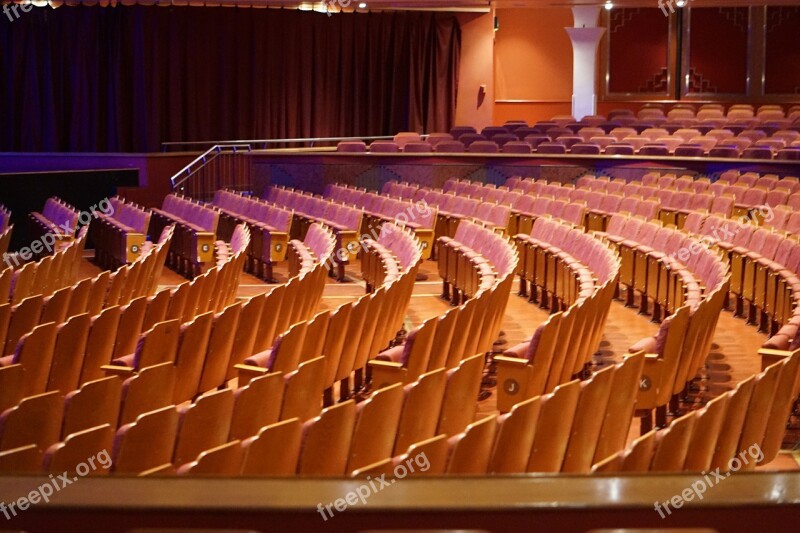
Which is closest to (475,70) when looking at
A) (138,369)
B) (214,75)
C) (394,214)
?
(214,75)

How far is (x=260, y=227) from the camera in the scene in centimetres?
610

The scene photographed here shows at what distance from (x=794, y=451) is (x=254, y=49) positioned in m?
8.30

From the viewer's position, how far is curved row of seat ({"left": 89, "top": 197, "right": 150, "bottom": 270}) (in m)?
5.93

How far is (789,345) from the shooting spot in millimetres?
3189

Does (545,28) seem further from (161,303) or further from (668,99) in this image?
(161,303)

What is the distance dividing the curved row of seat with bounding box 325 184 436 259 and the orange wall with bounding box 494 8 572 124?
5040 mm

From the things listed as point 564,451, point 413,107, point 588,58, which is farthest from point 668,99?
point 564,451

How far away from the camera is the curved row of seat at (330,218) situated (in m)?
5.93

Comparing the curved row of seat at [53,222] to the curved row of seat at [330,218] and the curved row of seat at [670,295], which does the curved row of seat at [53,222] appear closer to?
the curved row of seat at [330,218]

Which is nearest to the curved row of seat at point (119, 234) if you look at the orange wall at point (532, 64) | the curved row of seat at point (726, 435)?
the curved row of seat at point (726, 435)

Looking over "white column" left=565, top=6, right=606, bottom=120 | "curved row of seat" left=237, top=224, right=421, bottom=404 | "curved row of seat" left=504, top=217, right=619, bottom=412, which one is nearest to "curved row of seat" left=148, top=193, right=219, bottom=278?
"curved row of seat" left=504, top=217, right=619, bottom=412

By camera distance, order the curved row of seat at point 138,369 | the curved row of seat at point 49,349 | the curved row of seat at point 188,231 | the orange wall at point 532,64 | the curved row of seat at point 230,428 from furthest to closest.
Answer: the orange wall at point 532,64 → the curved row of seat at point 188,231 → the curved row of seat at point 49,349 → the curved row of seat at point 138,369 → the curved row of seat at point 230,428

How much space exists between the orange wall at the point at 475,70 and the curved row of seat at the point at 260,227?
462 cm

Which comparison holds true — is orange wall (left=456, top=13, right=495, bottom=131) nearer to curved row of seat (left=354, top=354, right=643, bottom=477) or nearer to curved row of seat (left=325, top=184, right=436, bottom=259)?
curved row of seat (left=325, top=184, right=436, bottom=259)
